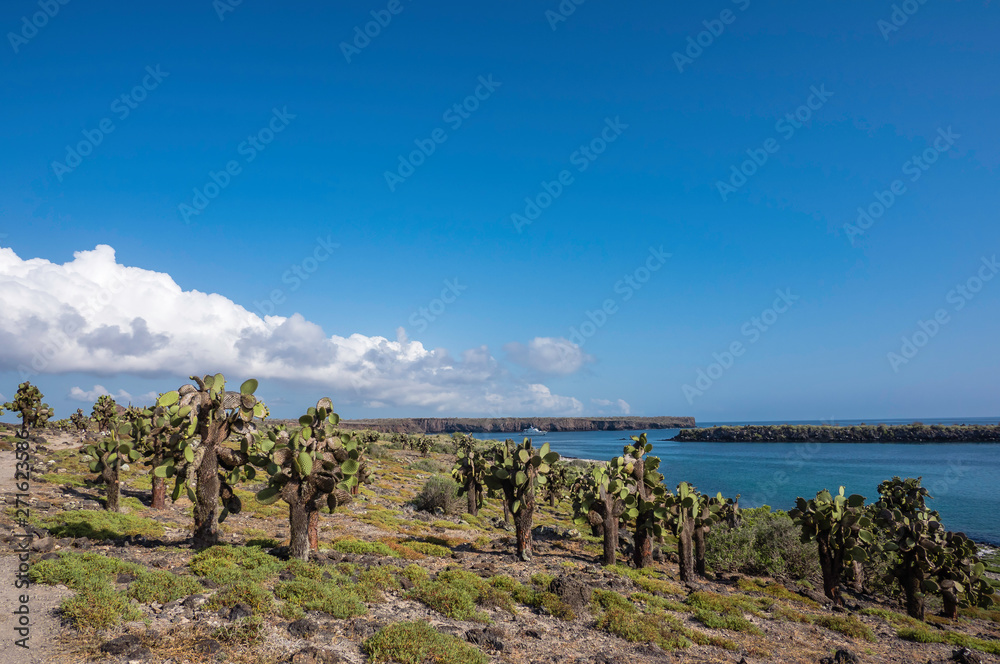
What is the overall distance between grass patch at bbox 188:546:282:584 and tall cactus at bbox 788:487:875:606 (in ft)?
63.7

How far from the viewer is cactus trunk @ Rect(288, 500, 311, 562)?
13.1 m

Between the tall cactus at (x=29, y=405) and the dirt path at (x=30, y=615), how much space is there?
29.5 meters

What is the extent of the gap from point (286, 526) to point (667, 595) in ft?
49.9

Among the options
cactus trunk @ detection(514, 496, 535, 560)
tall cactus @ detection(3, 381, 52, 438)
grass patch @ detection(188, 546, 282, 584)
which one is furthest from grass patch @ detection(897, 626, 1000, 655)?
tall cactus @ detection(3, 381, 52, 438)

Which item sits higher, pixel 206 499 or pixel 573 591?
pixel 206 499

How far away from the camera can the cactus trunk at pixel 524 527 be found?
17859mm

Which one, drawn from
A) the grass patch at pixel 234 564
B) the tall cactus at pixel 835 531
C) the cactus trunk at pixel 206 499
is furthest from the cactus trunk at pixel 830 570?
the cactus trunk at pixel 206 499

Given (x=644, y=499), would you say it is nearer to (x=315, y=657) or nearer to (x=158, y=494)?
(x=315, y=657)

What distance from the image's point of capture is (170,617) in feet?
29.0

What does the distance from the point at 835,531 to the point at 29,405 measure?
4826cm

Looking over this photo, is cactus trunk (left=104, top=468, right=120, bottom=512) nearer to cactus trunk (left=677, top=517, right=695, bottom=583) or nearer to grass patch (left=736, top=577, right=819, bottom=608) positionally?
cactus trunk (left=677, top=517, right=695, bottom=583)

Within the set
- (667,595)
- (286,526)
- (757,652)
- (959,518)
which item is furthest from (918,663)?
(959,518)

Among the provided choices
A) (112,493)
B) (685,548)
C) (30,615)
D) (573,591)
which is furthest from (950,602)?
(112,493)

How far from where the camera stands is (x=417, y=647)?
891cm
